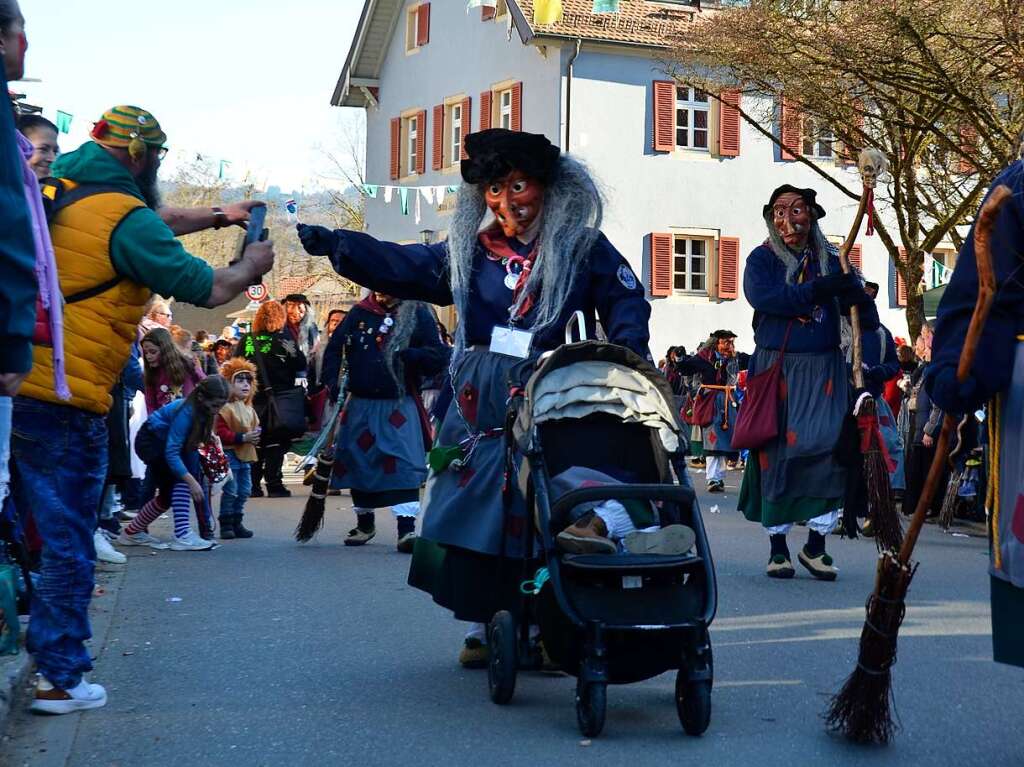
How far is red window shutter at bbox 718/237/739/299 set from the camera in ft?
125

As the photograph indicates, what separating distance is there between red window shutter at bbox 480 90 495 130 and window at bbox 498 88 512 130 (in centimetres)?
27

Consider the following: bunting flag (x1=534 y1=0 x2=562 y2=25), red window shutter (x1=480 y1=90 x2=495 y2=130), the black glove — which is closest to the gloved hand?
the black glove

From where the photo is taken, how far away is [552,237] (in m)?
6.37

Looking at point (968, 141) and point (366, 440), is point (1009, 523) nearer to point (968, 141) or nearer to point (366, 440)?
point (366, 440)

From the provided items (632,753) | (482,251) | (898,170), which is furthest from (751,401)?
(898,170)

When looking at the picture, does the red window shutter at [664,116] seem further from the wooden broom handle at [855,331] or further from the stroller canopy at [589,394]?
the stroller canopy at [589,394]

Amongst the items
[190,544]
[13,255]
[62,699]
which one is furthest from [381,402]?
[13,255]

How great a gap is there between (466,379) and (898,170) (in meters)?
17.2

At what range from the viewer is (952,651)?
7.02 m

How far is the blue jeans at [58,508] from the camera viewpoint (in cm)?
545

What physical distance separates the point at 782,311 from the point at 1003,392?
4.78m

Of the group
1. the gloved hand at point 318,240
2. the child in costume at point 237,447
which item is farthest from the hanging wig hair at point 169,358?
the gloved hand at point 318,240

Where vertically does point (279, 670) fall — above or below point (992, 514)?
below

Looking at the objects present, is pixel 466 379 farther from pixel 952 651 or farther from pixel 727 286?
pixel 727 286
